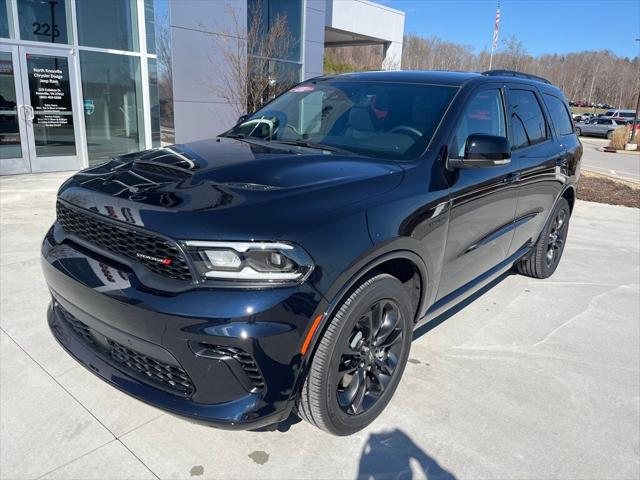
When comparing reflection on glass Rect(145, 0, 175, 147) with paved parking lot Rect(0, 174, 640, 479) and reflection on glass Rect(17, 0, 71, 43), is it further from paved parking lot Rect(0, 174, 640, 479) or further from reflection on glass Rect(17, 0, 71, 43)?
paved parking lot Rect(0, 174, 640, 479)

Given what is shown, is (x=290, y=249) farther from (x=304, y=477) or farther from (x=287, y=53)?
(x=287, y=53)

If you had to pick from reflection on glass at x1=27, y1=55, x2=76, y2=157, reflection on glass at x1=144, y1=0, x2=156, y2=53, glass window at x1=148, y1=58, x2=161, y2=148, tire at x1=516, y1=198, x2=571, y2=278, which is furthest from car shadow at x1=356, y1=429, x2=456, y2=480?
reflection on glass at x1=144, y1=0, x2=156, y2=53

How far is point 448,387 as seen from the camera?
3.13 m

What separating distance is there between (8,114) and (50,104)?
0.83 metres

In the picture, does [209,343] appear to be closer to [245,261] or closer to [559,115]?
[245,261]

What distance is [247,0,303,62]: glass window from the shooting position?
1304cm

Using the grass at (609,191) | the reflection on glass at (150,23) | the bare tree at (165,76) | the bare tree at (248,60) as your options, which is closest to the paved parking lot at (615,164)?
the grass at (609,191)

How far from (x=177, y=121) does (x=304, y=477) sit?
10932mm

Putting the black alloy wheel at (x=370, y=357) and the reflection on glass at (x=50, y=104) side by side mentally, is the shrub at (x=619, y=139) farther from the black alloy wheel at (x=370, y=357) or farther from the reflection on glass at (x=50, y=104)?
the black alloy wheel at (x=370, y=357)

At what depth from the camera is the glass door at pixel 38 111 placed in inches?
381

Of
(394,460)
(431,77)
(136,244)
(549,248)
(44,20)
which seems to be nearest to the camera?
(136,244)

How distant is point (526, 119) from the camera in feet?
13.7

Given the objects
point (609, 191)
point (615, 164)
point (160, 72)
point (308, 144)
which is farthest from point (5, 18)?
point (615, 164)

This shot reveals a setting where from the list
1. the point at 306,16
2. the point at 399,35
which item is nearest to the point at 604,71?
the point at 399,35
